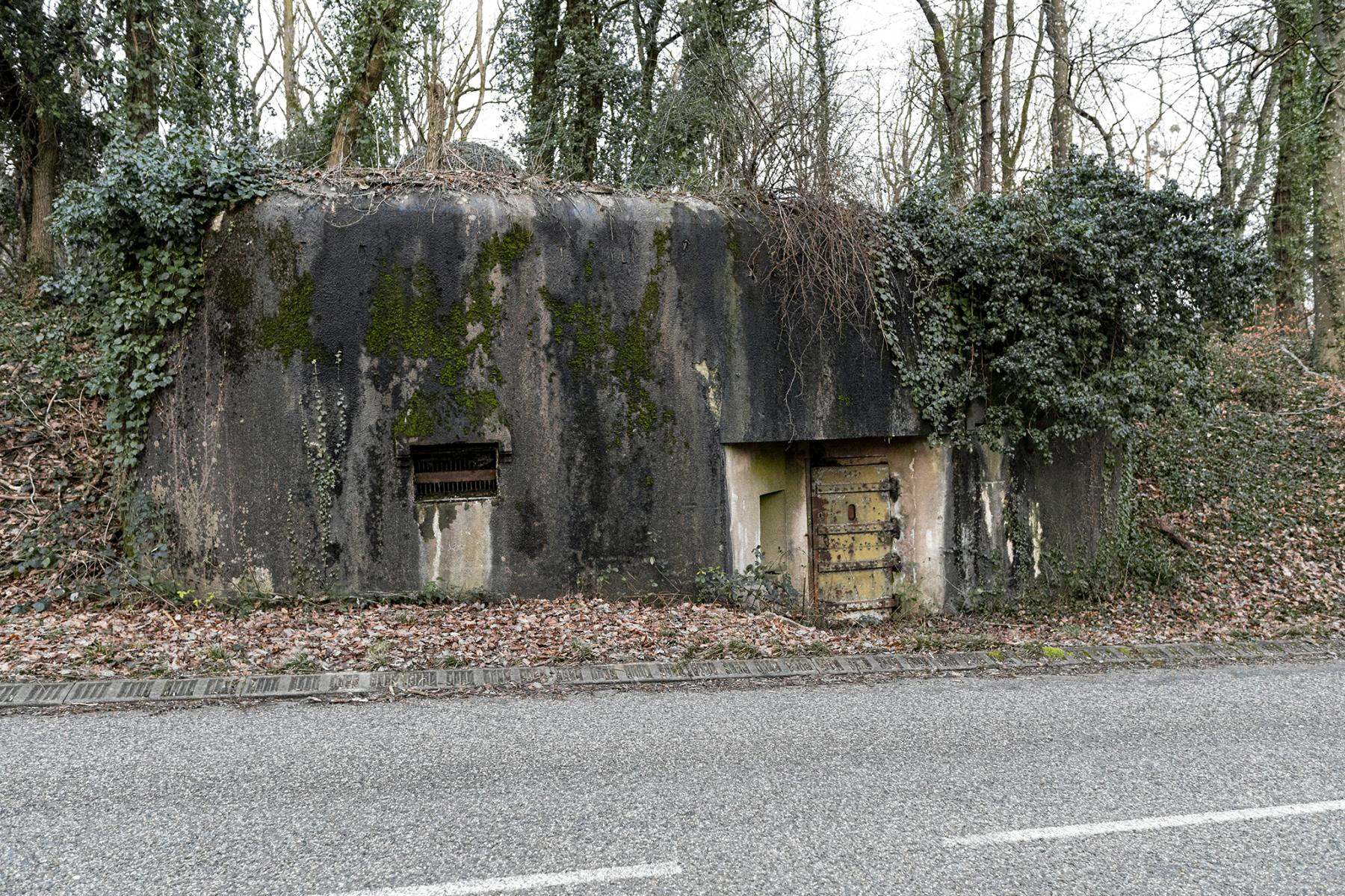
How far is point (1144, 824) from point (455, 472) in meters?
6.36

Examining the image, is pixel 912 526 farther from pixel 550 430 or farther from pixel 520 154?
pixel 520 154

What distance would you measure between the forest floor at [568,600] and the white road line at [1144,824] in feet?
11.2

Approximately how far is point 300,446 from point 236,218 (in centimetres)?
218

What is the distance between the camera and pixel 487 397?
888 cm

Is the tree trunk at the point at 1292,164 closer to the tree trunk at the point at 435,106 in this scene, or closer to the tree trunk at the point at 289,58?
the tree trunk at the point at 435,106

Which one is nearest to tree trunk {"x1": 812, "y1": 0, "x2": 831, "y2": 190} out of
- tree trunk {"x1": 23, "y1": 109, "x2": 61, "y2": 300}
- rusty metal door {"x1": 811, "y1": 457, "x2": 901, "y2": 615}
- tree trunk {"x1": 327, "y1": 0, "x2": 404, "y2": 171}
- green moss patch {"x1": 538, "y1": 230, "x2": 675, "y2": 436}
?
green moss patch {"x1": 538, "y1": 230, "x2": 675, "y2": 436}

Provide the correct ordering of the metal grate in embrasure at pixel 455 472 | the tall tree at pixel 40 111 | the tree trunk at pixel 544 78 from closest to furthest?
1. the metal grate in embrasure at pixel 455 472
2. the tall tree at pixel 40 111
3. the tree trunk at pixel 544 78

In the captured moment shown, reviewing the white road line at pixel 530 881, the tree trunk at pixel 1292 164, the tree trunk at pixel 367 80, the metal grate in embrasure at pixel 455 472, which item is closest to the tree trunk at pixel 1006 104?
the tree trunk at pixel 1292 164

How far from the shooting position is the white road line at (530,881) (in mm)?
3742

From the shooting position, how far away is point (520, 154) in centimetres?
1705

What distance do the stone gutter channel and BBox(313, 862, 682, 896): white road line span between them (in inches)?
115

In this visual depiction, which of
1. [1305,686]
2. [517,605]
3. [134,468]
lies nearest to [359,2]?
[134,468]

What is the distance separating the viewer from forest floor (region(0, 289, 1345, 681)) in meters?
7.39

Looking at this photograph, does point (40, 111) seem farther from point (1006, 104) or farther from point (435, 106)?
point (1006, 104)
